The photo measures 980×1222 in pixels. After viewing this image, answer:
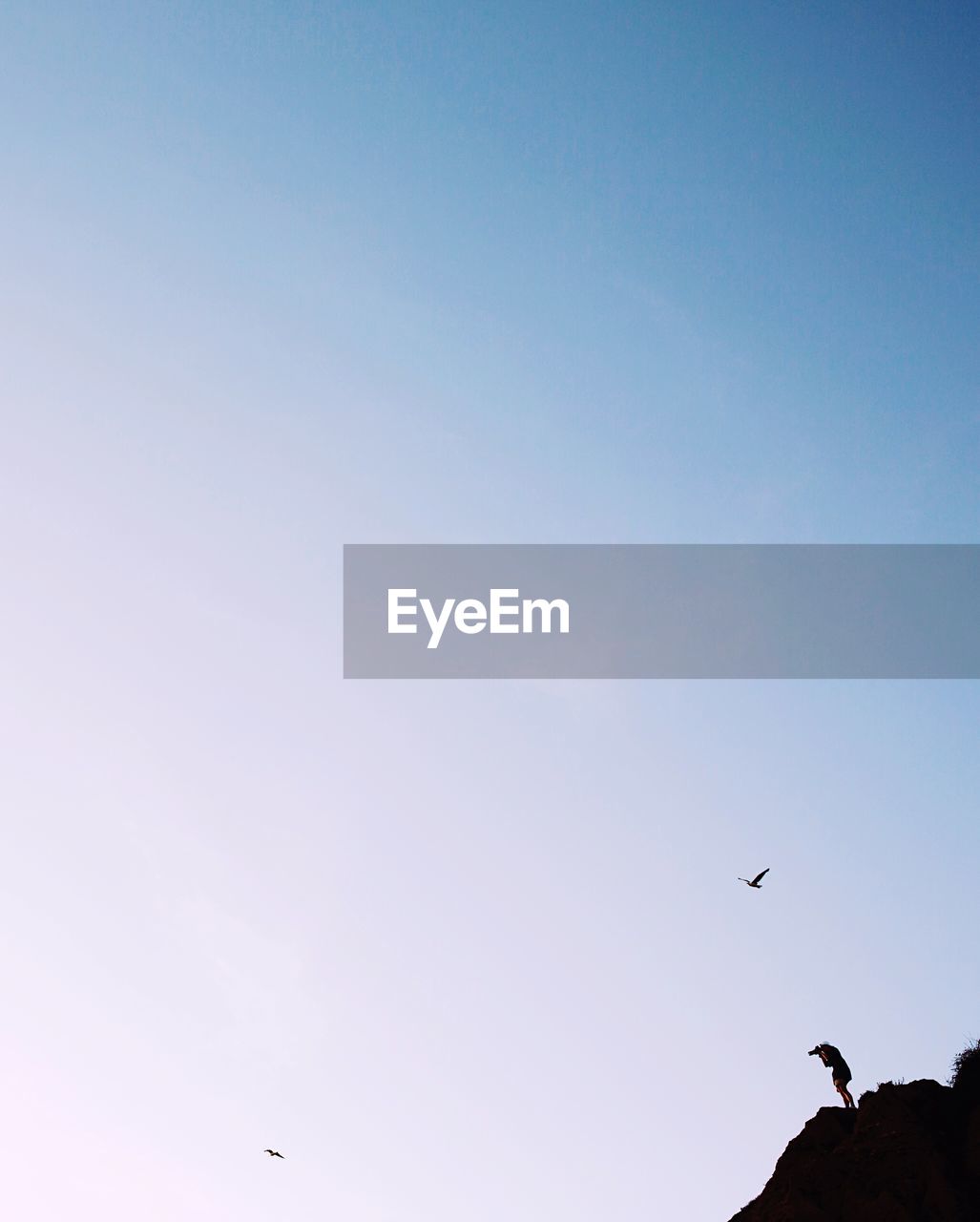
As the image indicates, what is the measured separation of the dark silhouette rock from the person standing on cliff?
457 millimetres

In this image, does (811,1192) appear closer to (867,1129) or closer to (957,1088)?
(867,1129)

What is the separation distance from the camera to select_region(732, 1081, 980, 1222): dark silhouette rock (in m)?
25.5

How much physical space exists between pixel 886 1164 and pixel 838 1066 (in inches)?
168

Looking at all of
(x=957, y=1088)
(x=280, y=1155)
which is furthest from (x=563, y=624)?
(x=280, y=1155)

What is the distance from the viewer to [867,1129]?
28469 mm

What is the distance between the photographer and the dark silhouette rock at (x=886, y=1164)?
25531mm

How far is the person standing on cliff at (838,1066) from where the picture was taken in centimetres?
3072

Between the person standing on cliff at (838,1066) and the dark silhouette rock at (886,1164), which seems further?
the person standing on cliff at (838,1066)

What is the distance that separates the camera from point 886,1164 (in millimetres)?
26906

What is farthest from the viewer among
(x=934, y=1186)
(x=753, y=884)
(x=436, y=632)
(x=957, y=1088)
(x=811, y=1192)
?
(x=436, y=632)

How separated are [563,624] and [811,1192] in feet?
71.9

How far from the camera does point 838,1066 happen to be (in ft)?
102

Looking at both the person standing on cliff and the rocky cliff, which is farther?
the person standing on cliff

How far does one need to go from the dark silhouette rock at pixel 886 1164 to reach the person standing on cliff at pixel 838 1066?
46 cm
